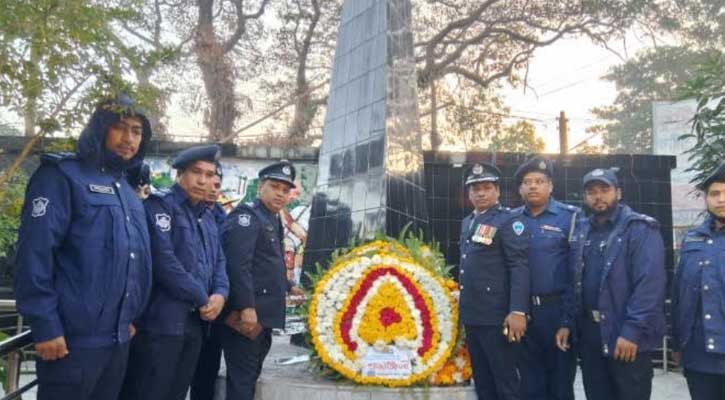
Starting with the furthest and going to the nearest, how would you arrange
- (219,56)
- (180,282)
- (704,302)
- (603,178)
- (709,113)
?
1. (219,56)
2. (709,113)
3. (603,178)
4. (704,302)
5. (180,282)

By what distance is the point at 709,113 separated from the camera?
16.7ft

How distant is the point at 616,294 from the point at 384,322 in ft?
4.19

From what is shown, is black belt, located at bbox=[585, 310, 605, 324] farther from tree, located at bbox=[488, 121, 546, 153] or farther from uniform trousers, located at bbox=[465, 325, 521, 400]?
tree, located at bbox=[488, 121, 546, 153]

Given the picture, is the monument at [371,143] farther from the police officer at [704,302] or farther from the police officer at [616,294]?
the police officer at [704,302]

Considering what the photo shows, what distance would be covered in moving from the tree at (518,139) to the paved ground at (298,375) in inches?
287

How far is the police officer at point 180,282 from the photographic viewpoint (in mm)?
2797

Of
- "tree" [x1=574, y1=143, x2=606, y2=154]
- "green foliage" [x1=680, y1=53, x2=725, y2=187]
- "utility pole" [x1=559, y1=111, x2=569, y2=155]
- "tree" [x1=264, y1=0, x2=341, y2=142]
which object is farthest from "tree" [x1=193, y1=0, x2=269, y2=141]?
"tree" [x1=574, y1=143, x2=606, y2=154]

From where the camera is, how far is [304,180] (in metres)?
8.78

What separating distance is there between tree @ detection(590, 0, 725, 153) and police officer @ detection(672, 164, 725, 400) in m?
13.8

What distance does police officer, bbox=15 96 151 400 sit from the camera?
2.20m

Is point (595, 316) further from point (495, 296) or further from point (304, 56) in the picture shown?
point (304, 56)

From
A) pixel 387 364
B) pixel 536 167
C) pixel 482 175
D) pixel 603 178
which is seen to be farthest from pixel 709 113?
pixel 387 364

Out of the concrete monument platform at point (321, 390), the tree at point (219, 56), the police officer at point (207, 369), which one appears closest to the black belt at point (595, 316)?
the concrete monument platform at point (321, 390)

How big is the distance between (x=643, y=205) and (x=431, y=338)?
4572 mm
